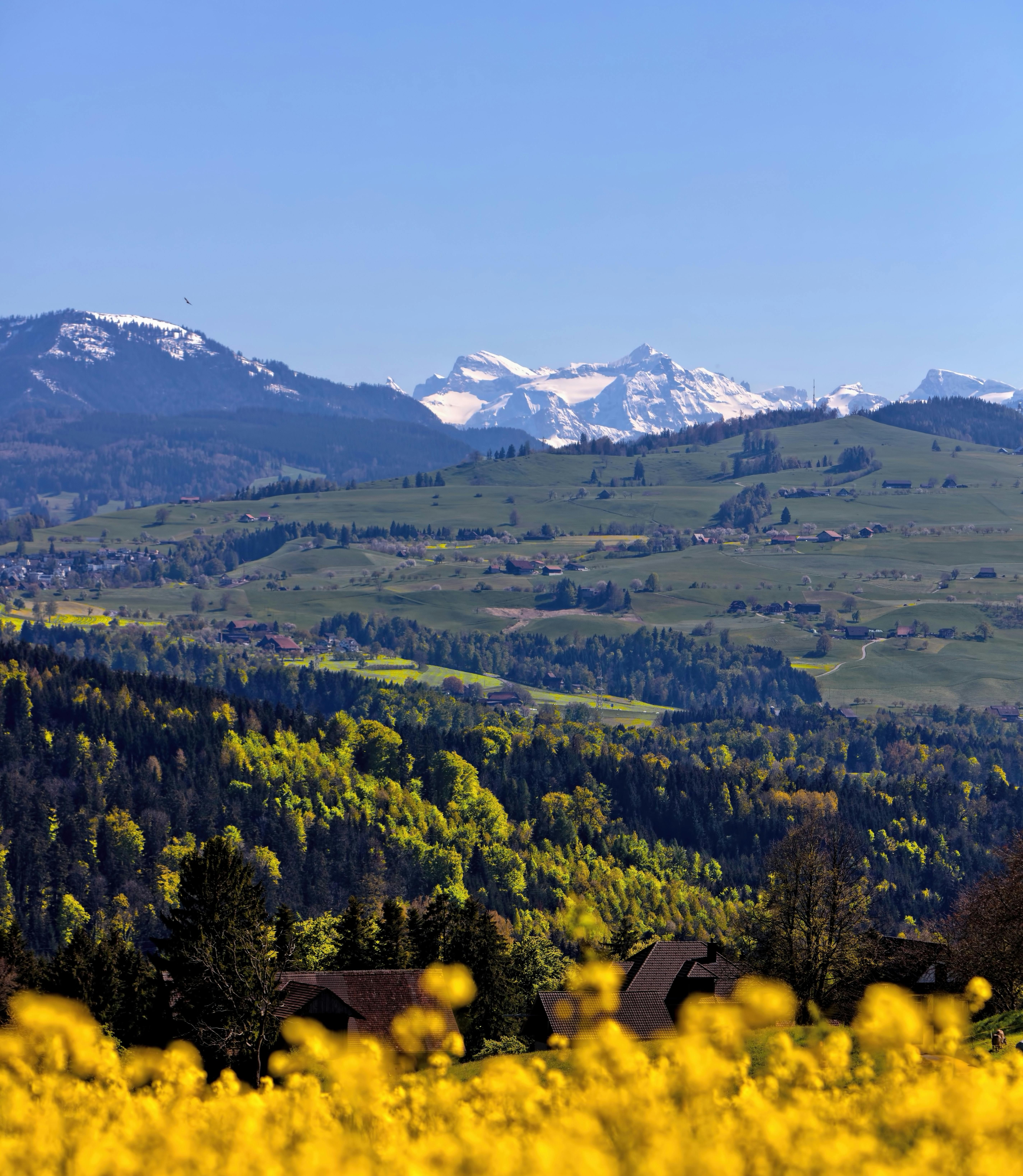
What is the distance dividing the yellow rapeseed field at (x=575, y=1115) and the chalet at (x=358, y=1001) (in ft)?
68.7

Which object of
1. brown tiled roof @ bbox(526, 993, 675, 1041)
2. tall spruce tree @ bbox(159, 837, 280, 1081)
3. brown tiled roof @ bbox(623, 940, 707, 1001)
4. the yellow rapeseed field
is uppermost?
the yellow rapeseed field

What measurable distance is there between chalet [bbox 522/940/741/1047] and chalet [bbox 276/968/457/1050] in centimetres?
607

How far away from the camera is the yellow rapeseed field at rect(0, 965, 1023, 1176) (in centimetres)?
4359

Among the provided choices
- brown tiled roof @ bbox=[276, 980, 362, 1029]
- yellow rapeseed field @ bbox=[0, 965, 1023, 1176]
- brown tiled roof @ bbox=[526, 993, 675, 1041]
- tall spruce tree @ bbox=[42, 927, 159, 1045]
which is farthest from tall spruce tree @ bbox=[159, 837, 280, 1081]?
brown tiled roof @ bbox=[526, 993, 675, 1041]

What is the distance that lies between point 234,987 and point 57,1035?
8.31m

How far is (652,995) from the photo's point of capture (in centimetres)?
9450

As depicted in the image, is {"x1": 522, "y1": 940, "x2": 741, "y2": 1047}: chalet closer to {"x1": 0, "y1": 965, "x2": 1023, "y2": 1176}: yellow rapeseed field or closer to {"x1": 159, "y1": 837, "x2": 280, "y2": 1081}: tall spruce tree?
{"x1": 159, "y1": 837, "x2": 280, "y2": 1081}: tall spruce tree

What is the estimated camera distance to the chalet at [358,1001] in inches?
3280

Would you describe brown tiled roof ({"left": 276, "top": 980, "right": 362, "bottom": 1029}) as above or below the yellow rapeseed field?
below

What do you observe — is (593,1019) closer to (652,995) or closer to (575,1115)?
(652,995)

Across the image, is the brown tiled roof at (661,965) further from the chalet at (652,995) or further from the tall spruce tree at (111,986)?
the tall spruce tree at (111,986)

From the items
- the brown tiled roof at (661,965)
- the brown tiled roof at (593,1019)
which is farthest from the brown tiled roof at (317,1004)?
the brown tiled roof at (661,965)

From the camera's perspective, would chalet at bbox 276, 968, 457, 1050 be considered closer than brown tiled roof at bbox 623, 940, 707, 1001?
Yes

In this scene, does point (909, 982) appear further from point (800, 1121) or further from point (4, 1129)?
point (4, 1129)
